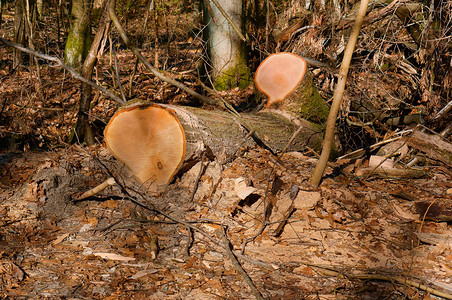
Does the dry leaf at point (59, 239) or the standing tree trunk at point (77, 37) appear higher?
the standing tree trunk at point (77, 37)

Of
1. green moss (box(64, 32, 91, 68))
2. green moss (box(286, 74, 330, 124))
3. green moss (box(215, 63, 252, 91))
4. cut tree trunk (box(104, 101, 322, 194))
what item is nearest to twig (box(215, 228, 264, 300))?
cut tree trunk (box(104, 101, 322, 194))

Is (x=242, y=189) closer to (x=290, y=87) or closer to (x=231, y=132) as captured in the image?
(x=231, y=132)

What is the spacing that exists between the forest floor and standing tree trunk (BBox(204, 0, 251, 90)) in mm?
2491

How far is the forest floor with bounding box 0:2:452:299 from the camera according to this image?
2828 mm

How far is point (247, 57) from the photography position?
6875mm

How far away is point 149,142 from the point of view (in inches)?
144

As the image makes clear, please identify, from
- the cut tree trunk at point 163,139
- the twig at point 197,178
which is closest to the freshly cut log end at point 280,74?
the cut tree trunk at point 163,139

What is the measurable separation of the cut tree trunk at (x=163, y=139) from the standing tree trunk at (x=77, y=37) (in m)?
3.78

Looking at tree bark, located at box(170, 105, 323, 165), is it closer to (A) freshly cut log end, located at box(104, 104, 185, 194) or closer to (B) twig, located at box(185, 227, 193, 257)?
(A) freshly cut log end, located at box(104, 104, 185, 194)

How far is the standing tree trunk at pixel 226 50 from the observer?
653 centimetres

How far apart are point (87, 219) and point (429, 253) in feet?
9.93

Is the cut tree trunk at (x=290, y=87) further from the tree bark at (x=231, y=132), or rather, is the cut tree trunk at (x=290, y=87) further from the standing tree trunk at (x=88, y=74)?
the standing tree trunk at (x=88, y=74)

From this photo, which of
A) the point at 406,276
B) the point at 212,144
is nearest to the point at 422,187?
the point at 406,276

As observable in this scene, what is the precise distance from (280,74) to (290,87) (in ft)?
0.82
